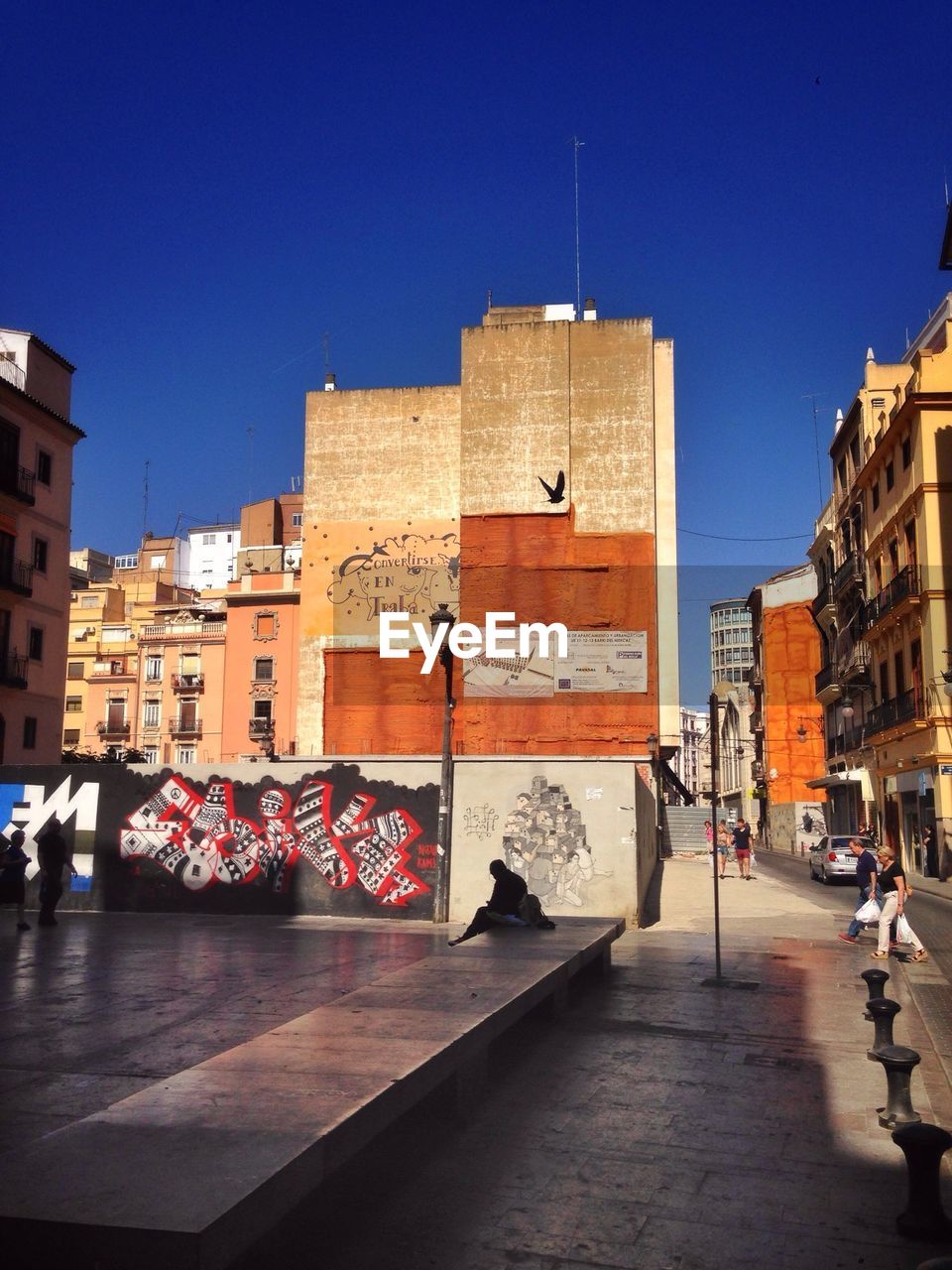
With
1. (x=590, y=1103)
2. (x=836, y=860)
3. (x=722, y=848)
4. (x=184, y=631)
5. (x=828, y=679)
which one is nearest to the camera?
(x=590, y=1103)

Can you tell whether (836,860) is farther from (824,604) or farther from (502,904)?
(824,604)

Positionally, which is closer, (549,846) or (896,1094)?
(896,1094)

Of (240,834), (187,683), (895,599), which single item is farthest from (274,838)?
(187,683)

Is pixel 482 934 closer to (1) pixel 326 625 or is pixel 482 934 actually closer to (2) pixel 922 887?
(2) pixel 922 887

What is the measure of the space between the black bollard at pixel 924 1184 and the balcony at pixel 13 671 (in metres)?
34.5

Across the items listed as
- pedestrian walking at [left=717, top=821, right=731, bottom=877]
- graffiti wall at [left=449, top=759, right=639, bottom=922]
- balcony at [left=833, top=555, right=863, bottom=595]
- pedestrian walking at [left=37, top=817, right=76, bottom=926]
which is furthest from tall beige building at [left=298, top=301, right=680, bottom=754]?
pedestrian walking at [left=37, top=817, right=76, bottom=926]

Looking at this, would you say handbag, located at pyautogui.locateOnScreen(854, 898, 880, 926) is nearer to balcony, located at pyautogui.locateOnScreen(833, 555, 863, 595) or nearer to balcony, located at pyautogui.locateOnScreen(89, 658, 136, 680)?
balcony, located at pyautogui.locateOnScreen(833, 555, 863, 595)

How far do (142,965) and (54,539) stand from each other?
99.0 ft

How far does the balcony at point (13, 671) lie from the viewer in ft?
116

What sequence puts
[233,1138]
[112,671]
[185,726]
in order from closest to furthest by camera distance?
[233,1138]
[185,726]
[112,671]

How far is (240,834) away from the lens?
1911 centimetres

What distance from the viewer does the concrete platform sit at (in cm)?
345

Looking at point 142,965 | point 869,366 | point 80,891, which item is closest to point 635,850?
point 142,965

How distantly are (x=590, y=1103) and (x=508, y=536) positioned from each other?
30618 millimetres
